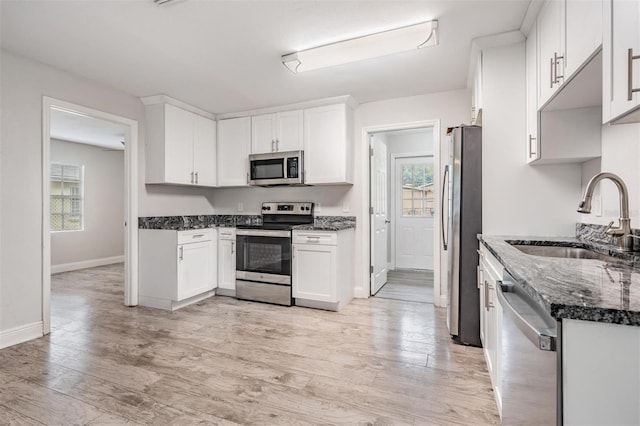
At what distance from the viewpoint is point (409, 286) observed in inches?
179

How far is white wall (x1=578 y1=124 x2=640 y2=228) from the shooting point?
62.7 inches

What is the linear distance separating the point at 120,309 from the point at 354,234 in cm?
279

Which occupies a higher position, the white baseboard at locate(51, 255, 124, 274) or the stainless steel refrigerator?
the stainless steel refrigerator

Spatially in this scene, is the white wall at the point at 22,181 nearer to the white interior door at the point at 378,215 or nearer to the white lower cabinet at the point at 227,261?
the white lower cabinet at the point at 227,261

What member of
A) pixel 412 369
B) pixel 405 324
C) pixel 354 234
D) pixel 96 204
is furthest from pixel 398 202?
pixel 96 204

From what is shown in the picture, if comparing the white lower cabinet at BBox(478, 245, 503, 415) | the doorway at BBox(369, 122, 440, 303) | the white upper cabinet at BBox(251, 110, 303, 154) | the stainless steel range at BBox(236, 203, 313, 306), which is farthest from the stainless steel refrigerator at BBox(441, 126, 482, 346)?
the doorway at BBox(369, 122, 440, 303)

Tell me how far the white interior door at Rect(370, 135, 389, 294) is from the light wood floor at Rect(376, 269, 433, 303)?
0.47ft

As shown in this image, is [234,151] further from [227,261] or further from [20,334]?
[20,334]

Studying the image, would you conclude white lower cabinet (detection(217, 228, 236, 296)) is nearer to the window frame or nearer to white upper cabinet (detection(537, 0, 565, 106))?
white upper cabinet (detection(537, 0, 565, 106))

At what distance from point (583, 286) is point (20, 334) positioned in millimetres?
3790

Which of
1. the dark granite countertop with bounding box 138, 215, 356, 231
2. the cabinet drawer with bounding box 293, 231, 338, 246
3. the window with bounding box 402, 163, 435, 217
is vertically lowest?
the cabinet drawer with bounding box 293, 231, 338, 246

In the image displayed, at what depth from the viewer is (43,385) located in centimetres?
200

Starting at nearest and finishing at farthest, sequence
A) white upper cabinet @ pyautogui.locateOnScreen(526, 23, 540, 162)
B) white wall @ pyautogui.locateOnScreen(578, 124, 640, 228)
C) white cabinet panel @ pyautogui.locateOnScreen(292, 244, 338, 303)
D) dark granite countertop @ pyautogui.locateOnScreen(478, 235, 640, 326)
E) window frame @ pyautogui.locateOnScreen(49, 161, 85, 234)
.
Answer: dark granite countertop @ pyautogui.locateOnScreen(478, 235, 640, 326) → white wall @ pyautogui.locateOnScreen(578, 124, 640, 228) → white upper cabinet @ pyautogui.locateOnScreen(526, 23, 540, 162) → white cabinet panel @ pyautogui.locateOnScreen(292, 244, 338, 303) → window frame @ pyautogui.locateOnScreen(49, 161, 85, 234)

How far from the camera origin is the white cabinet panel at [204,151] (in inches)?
161
